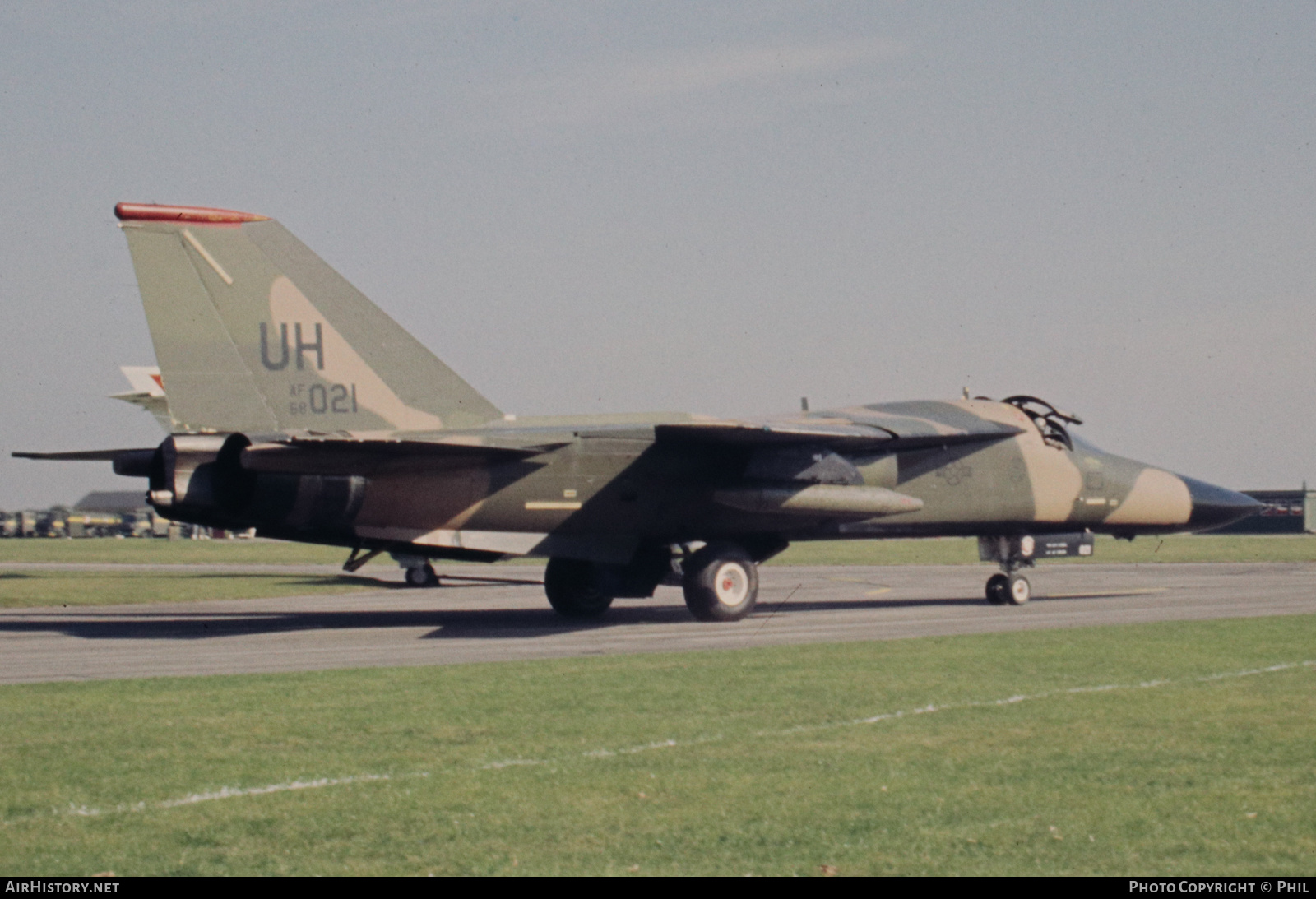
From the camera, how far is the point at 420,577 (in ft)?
113

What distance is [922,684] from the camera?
40.5 feet

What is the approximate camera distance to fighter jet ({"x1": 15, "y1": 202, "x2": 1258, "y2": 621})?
1862 cm

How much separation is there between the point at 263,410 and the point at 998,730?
12.7 meters

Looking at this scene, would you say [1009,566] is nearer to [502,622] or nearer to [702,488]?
[702,488]

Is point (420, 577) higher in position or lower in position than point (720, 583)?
lower

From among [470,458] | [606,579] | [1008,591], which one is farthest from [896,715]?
[1008,591]

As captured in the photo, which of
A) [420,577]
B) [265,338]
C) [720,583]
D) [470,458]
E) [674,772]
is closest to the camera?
[674,772]

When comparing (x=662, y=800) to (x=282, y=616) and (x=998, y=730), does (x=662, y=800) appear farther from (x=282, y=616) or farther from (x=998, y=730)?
(x=282, y=616)

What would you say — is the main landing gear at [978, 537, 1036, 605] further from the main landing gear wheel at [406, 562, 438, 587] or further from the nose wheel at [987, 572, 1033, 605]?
the main landing gear wheel at [406, 562, 438, 587]

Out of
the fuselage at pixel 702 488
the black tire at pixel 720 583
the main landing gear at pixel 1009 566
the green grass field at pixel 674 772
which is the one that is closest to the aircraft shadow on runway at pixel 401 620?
the black tire at pixel 720 583

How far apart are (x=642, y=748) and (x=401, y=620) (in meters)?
14.3

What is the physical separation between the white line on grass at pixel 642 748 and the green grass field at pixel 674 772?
33 mm

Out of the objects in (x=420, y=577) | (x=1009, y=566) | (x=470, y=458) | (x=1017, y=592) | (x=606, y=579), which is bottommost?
(x=420, y=577)

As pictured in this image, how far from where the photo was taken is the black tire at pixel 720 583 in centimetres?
2139
